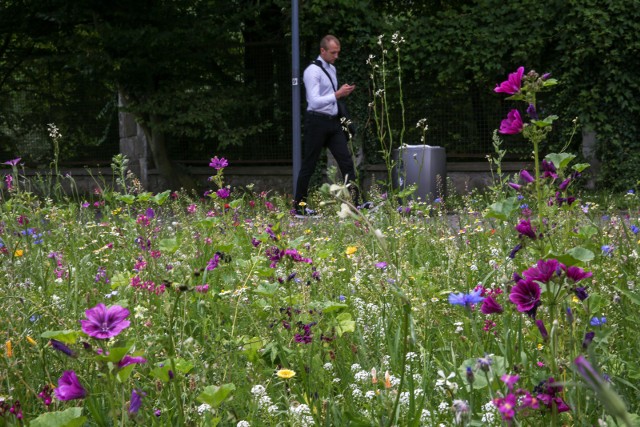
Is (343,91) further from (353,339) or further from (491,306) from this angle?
(491,306)

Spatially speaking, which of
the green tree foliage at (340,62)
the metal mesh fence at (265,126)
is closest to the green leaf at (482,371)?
the metal mesh fence at (265,126)

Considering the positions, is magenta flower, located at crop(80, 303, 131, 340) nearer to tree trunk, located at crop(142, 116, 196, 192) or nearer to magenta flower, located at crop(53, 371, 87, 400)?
magenta flower, located at crop(53, 371, 87, 400)

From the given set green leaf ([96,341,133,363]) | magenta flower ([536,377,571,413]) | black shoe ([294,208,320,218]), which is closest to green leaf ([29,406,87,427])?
green leaf ([96,341,133,363])

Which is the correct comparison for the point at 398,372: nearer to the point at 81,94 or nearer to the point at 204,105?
the point at 204,105

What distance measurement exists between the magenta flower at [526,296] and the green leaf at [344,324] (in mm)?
979

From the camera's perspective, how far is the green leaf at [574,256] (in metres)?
1.48

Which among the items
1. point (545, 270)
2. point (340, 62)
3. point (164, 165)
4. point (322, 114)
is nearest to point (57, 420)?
point (545, 270)

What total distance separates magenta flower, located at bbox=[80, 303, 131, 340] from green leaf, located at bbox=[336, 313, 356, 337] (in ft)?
3.70

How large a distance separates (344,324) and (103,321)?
1.23 metres

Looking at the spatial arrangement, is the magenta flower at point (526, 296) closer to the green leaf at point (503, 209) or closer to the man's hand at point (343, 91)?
the green leaf at point (503, 209)

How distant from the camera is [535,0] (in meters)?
13.5

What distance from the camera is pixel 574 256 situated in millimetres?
1508

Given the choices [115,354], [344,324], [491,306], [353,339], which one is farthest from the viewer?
[353,339]

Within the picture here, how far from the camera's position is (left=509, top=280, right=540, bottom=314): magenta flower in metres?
1.51
